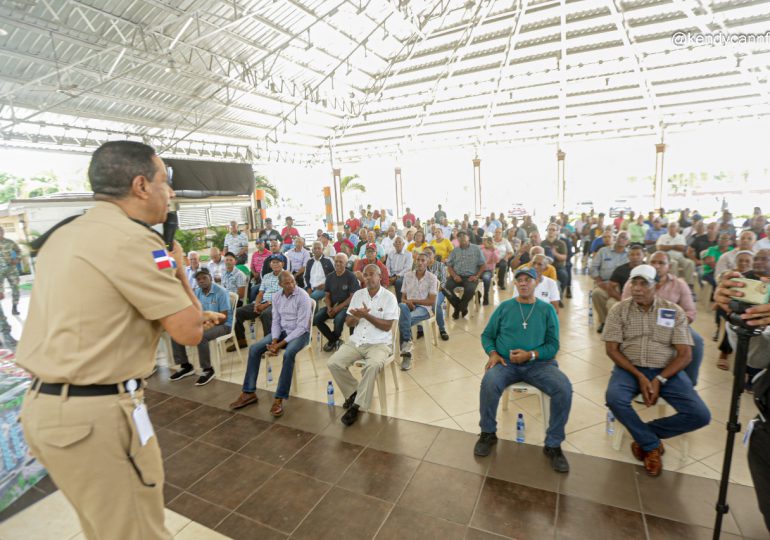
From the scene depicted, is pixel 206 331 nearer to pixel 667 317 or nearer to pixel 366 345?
pixel 366 345

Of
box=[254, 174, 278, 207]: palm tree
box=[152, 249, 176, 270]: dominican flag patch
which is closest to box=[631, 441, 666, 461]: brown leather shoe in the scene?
box=[152, 249, 176, 270]: dominican flag patch

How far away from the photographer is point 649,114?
12.7m

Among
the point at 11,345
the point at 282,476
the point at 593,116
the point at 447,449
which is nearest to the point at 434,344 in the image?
the point at 447,449

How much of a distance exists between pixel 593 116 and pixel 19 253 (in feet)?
51.6

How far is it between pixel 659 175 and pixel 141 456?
16.6 meters

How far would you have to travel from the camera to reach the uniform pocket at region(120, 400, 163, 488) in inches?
41.6

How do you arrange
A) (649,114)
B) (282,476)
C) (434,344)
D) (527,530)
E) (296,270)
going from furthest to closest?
1. (649,114)
2. (296,270)
3. (434,344)
4. (282,476)
5. (527,530)

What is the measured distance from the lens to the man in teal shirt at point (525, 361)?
247 cm

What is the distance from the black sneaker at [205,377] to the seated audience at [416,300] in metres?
2.10

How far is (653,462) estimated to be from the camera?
228 cm

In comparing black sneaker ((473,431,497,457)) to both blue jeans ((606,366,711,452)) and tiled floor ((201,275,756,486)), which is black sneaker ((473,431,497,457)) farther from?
blue jeans ((606,366,711,452))

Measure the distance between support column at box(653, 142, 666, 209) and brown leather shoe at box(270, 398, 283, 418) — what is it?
48.7 ft

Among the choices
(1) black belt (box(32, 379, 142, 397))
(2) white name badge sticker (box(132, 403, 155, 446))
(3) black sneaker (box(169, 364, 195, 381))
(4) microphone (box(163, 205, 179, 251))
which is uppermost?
(4) microphone (box(163, 205, 179, 251))

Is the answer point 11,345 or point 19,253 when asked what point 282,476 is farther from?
point 19,253
